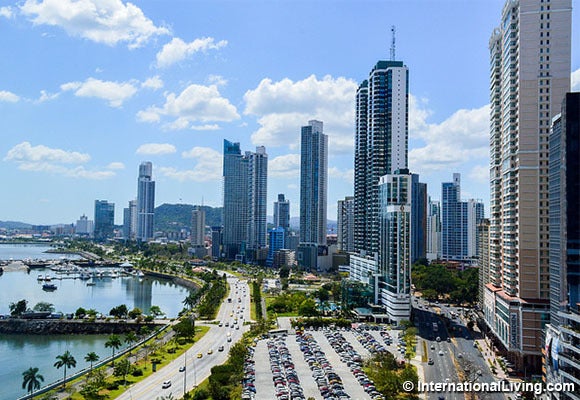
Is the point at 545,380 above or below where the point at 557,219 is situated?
below

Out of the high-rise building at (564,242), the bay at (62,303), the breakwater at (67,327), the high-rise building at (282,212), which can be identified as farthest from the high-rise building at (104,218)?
the high-rise building at (564,242)

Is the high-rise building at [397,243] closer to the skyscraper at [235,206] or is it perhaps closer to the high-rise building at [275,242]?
the high-rise building at [275,242]

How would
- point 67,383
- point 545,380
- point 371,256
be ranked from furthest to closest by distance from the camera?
point 371,256
point 67,383
point 545,380

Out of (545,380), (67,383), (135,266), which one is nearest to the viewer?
(545,380)

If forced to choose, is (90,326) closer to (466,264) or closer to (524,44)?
(524,44)

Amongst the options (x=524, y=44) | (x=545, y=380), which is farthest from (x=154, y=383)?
(x=524, y=44)

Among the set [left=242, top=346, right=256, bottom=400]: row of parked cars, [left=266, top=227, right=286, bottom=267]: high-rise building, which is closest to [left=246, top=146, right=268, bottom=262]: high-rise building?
[left=266, top=227, right=286, bottom=267]: high-rise building

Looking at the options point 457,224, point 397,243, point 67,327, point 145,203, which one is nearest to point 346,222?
point 457,224
